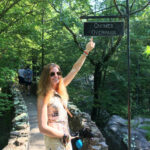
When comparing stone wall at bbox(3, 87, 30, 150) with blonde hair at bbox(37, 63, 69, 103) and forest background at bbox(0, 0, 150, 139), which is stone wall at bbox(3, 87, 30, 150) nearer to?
blonde hair at bbox(37, 63, 69, 103)

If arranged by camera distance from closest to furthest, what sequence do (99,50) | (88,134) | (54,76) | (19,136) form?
(54,76) < (88,134) < (19,136) < (99,50)

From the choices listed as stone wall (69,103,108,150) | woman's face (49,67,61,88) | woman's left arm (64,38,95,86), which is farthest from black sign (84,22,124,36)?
stone wall (69,103,108,150)

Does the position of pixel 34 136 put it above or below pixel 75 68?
below

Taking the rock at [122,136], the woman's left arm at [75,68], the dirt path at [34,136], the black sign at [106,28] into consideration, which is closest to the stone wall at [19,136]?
the dirt path at [34,136]

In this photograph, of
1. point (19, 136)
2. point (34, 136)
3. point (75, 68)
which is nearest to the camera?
point (75, 68)

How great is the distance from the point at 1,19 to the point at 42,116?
5513 millimetres

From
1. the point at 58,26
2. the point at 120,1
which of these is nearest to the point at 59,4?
the point at 58,26

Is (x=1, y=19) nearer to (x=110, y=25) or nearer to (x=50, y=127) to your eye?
(x=110, y=25)

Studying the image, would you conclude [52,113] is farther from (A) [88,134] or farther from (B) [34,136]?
(B) [34,136]

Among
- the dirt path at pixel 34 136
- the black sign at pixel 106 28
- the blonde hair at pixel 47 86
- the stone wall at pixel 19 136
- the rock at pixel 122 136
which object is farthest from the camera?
the rock at pixel 122 136

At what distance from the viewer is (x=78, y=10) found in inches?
373

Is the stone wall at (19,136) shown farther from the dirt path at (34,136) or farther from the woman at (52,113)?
the woman at (52,113)

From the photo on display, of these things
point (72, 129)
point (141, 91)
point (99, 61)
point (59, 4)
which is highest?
point (59, 4)

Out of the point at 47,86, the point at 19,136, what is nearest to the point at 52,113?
the point at 47,86
